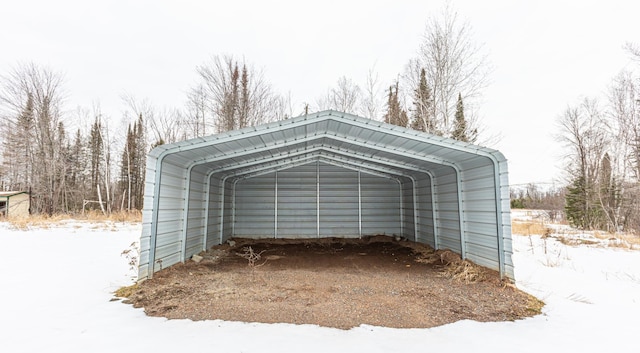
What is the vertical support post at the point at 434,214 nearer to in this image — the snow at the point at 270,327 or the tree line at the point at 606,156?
the snow at the point at 270,327

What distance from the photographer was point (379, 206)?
32.9 feet

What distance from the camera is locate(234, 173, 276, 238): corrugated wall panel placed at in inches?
386

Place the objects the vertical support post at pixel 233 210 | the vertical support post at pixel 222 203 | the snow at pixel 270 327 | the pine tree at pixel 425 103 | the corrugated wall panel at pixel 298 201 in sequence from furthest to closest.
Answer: the pine tree at pixel 425 103
the corrugated wall panel at pixel 298 201
the vertical support post at pixel 233 210
the vertical support post at pixel 222 203
the snow at pixel 270 327

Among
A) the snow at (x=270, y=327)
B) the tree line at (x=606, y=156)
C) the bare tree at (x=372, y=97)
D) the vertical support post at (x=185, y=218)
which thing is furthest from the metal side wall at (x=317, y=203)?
the tree line at (x=606, y=156)

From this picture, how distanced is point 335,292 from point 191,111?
56.9ft

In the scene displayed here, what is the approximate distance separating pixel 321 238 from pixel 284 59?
41.1 feet

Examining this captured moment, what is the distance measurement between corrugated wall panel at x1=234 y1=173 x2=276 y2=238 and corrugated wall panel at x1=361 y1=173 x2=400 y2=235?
3221 millimetres

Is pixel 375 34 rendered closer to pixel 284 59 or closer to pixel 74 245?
pixel 284 59

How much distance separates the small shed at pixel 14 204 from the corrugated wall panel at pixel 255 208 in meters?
12.9

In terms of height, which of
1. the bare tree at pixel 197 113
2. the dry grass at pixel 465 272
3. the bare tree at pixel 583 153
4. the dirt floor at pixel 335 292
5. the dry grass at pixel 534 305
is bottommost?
the dry grass at pixel 534 305

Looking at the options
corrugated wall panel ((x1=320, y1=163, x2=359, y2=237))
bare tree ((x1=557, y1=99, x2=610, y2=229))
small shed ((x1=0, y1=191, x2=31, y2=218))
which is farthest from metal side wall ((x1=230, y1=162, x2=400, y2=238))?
small shed ((x1=0, y1=191, x2=31, y2=218))

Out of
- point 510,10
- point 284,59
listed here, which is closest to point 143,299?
point 510,10

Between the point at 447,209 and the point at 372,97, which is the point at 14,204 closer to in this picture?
the point at 372,97

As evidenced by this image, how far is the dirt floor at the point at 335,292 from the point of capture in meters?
3.53
